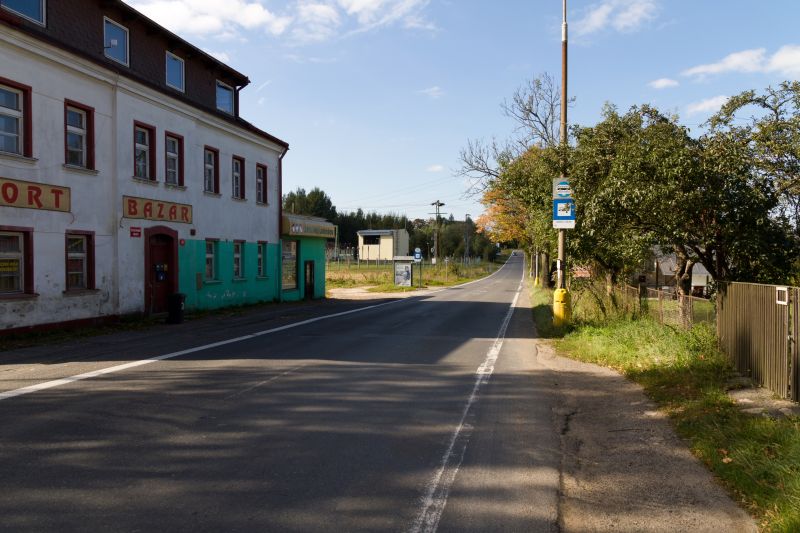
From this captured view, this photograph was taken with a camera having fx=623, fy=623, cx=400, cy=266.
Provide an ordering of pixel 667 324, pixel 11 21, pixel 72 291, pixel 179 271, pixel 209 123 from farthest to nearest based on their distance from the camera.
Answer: pixel 209 123 → pixel 179 271 → pixel 72 291 → pixel 11 21 → pixel 667 324

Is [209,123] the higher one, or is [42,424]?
[209,123]

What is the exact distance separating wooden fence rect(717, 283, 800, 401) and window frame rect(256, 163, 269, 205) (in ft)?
67.3

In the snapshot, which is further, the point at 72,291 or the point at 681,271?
the point at 72,291

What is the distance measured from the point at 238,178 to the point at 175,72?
5.03 m

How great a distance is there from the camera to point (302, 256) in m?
30.5

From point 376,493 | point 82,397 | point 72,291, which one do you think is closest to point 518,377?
point 376,493

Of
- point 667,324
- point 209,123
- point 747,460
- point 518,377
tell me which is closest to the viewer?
point 747,460

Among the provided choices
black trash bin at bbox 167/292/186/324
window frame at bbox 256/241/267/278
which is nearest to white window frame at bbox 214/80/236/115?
window frame at bbox 256/241/267/278

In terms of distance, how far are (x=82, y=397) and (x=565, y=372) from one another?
7.25m

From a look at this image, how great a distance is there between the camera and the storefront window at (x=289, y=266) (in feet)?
94.8

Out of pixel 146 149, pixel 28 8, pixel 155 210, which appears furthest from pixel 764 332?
pixel 146 149

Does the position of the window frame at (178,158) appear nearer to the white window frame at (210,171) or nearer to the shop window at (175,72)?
the white window frame at (210,171)

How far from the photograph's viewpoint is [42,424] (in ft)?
20.8

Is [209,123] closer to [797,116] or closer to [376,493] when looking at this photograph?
[797,116]
